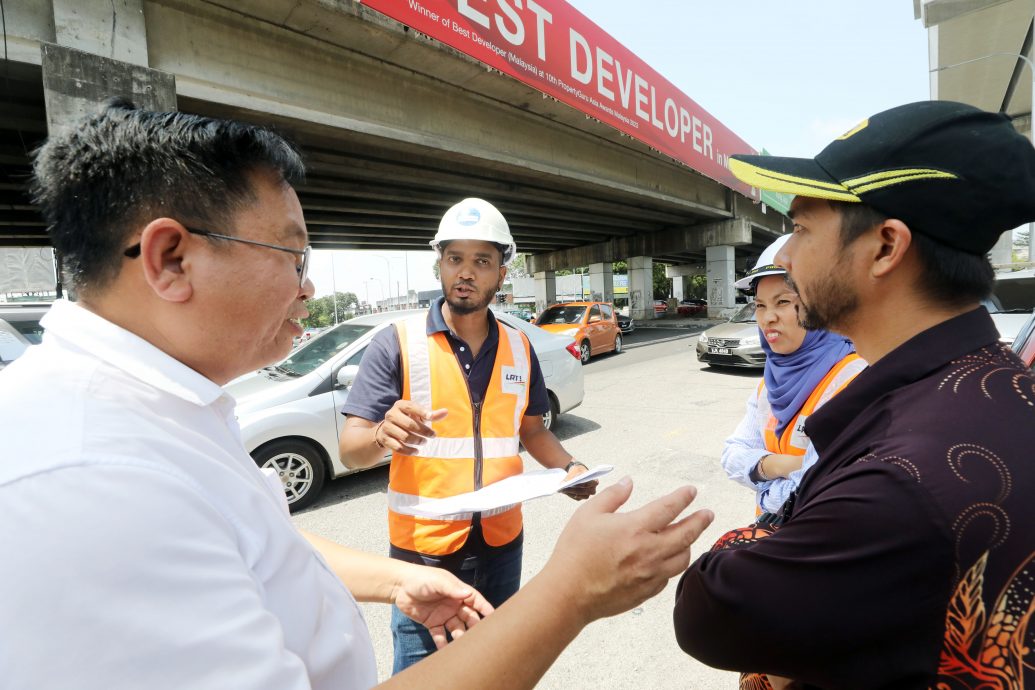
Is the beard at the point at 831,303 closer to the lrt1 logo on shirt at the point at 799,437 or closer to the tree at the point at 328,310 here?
the lrt1 logo on shirt at the point at 799,437

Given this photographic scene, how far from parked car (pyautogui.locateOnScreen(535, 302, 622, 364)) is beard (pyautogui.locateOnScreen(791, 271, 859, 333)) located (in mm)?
11322

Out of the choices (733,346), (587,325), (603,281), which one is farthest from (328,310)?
(733,346)

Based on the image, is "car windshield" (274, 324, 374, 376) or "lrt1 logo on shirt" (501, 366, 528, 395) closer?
"lrt1 logo on shirt" (501, 366, 528, 395)

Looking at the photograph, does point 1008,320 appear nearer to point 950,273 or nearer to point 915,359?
point 950,273

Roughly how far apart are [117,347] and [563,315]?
13.2 meters

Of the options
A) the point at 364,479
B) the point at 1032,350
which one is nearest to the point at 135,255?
the point at 1032,350

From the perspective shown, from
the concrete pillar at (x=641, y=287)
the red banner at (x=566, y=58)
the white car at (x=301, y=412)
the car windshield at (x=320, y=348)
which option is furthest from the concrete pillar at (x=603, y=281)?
the white car at (x=301, y=412)

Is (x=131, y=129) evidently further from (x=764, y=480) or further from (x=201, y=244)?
(x=764, y=480)

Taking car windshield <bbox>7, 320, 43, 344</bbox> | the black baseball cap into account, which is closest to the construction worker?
the black baseball cap

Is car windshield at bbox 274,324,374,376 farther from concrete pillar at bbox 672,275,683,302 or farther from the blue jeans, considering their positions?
concrete pillar at bbox 672,275,683,302

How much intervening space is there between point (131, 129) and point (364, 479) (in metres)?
4.48

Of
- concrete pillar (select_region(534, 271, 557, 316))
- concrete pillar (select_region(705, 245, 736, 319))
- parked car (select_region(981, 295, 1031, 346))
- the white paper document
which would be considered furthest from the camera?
concrete pillar (select_region(534, 271, 557, 316))

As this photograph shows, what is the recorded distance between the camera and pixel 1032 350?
215 centimetres

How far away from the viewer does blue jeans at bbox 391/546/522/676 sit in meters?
1.70
